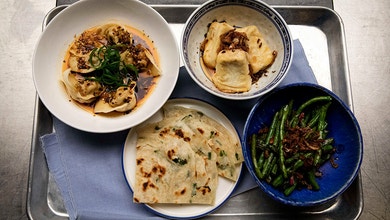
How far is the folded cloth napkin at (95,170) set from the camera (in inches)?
99.0

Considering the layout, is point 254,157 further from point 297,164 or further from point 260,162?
point 297,164

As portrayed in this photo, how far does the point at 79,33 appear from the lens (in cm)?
270

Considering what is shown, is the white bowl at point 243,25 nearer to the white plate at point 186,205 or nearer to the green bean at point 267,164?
the white plate at point 186,205

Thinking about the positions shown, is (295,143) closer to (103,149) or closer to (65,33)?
(103,149)

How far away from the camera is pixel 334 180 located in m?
2.42

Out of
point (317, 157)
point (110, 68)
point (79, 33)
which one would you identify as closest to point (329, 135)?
point (317, 157)

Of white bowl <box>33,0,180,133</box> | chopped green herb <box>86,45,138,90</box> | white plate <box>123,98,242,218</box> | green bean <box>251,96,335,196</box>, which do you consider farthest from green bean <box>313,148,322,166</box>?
chopped green herb <box>86,45,138,90</box>

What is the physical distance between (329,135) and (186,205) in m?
0.97

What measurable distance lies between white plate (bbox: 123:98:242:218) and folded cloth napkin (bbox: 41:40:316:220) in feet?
0.17

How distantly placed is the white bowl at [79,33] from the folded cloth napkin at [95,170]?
0.13 metres

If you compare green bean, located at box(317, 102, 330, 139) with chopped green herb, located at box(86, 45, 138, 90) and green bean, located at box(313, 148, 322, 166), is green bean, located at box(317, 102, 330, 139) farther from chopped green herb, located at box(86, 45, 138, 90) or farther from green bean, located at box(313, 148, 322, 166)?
chopped green herb, located at box(86, 45, 138, 90)

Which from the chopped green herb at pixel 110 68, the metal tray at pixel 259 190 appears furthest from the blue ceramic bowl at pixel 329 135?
the chopped green herb at pixel 110 68

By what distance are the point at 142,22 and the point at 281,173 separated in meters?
1.31

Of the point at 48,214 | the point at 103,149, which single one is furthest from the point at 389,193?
the point at 48,214
